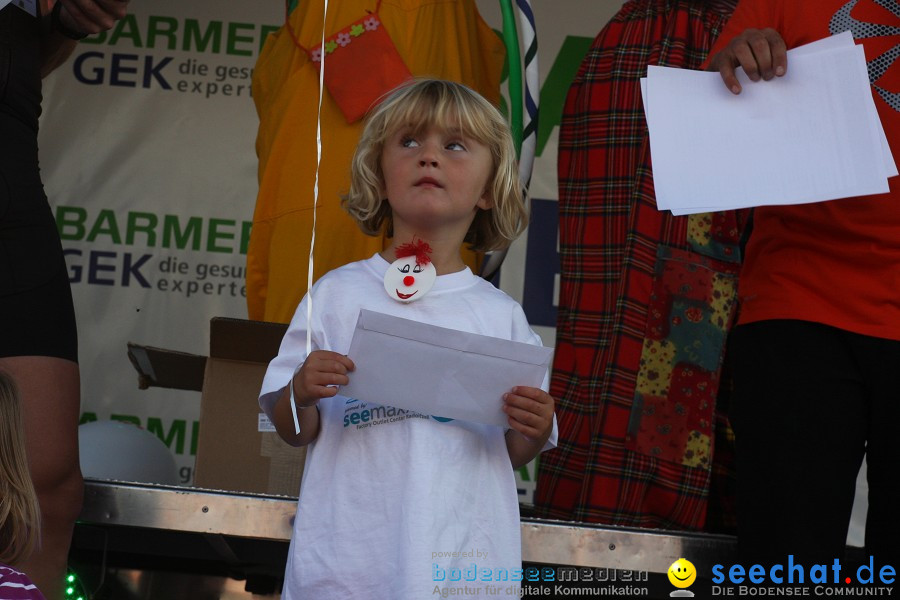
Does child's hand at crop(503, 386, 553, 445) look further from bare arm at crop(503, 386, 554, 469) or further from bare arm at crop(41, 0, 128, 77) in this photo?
bare arm at crop(41, 0, 128, 77)

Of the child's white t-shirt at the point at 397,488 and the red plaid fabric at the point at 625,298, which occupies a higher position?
the red plaid fabric at the point at 625,298

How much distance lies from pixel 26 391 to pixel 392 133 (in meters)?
0.76

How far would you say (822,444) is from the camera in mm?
2027

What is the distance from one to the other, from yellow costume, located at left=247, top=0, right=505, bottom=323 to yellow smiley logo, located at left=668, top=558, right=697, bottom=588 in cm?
85

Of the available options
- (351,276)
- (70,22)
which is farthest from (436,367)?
(70,22)

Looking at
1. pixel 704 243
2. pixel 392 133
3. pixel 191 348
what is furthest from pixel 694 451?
pixel 191 348

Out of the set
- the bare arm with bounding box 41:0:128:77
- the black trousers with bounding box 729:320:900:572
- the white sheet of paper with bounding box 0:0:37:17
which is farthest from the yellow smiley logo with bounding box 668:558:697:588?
the white sheet of paper with bounding box 0:0:37:17

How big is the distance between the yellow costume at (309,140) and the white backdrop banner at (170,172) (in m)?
1.03

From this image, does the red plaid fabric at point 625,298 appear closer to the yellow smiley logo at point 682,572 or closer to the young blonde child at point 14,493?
the yellow smiley logo at point 682,572

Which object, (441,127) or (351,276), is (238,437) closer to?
(351,276)

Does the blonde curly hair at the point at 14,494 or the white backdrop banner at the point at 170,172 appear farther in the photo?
the white backdrop banner at the point at 170,172

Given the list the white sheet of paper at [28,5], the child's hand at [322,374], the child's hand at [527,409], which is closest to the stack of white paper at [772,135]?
the child's hand at [527,409]

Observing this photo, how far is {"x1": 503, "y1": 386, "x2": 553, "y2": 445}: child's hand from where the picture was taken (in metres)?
1.80

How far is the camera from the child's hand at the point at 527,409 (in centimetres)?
180
